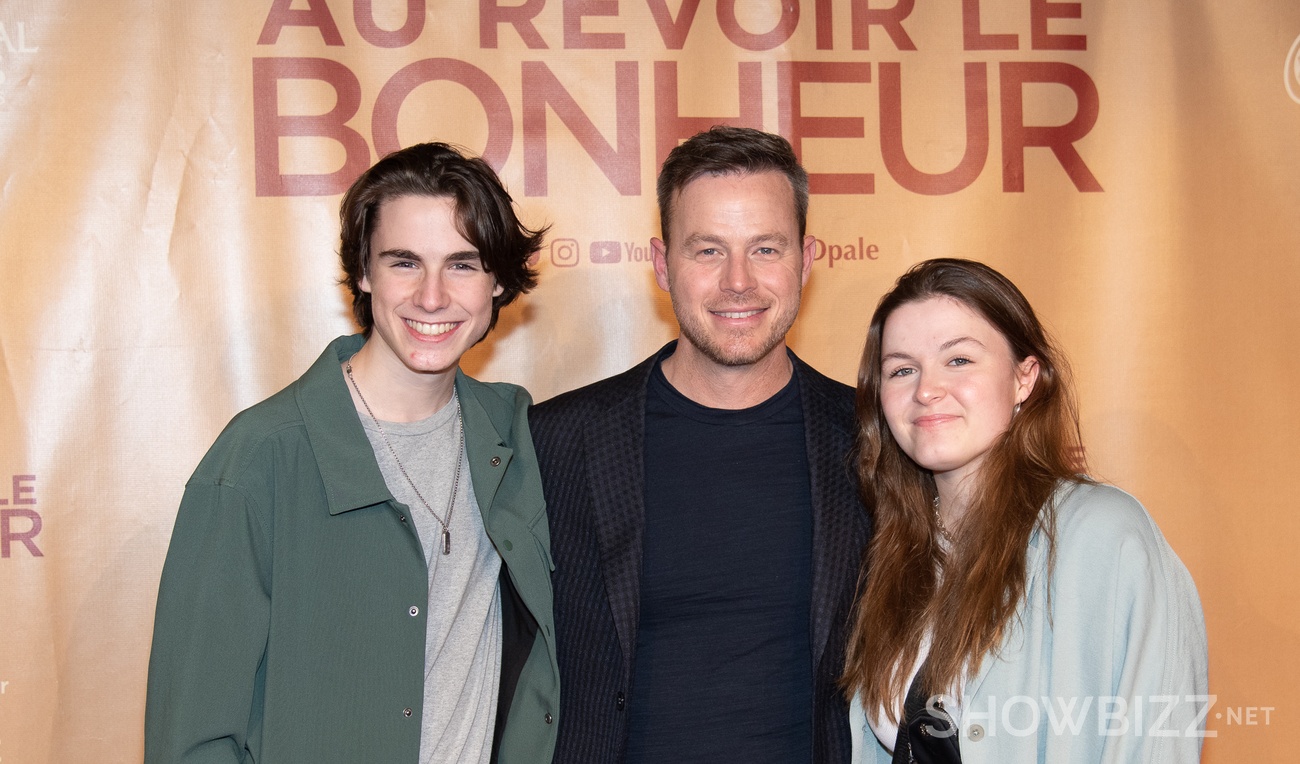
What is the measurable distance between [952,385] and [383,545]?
1.14 meters

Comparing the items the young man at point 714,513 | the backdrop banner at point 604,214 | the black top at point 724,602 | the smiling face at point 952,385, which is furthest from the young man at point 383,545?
the backdrop banner at point 604,214

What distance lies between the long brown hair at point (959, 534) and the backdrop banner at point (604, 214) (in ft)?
3.77

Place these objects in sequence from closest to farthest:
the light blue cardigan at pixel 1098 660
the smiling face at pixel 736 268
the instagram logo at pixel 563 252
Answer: the light blue cardigan at pixel 1098 660
the smiling face at pixel 736 268
the instagram logo at pixel 563 252

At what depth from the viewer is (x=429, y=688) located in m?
1.96

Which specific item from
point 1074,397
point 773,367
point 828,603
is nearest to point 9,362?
point 773,367

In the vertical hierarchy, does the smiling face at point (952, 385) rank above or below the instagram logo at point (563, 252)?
below

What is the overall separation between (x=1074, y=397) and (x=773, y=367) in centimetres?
135

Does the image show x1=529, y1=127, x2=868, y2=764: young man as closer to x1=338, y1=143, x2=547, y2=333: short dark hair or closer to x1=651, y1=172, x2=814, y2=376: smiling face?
x1=651, y1=172, x2=814, y2=376: smiling face

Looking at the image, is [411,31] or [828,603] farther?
[411,31]

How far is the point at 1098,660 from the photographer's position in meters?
1.69

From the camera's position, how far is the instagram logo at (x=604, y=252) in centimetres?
314

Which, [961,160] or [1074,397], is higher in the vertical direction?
[961,160]

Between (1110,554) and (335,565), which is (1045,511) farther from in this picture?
(335,565)

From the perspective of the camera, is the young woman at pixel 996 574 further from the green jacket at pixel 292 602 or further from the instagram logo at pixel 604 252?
the instagram logo at pixel 604 252
